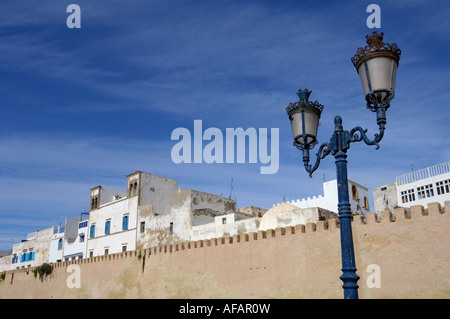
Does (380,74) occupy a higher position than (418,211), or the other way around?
(380,74)

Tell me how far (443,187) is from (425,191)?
1508mm

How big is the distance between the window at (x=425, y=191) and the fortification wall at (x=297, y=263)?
17116 mm

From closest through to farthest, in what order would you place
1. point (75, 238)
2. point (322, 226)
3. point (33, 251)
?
point (322, 226) < point (75, 238) < point (33, 251)

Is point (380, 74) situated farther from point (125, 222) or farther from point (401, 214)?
point (125, 222)

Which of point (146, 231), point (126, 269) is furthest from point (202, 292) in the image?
point (146, 231)

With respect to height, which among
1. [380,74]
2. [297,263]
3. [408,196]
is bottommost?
[297,263]

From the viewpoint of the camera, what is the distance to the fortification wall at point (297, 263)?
1294 centimetres

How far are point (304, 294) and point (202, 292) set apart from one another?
5593 millimetres

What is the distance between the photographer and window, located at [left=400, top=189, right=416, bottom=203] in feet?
103

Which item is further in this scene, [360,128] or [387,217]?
[387,217]

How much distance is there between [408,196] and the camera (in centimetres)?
3167

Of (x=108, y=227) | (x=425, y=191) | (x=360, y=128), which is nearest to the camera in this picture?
(x=360, y=128)

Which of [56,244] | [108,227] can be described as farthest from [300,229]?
[56,244]
